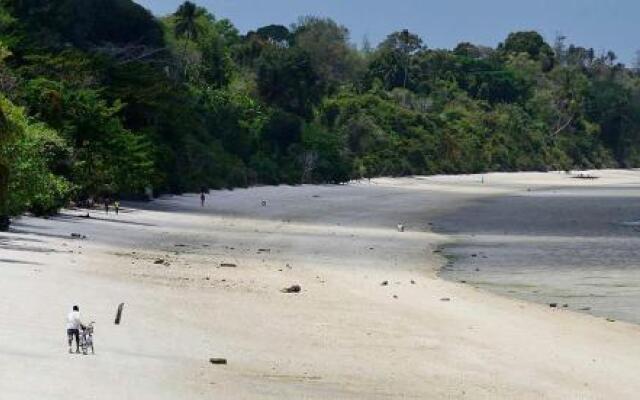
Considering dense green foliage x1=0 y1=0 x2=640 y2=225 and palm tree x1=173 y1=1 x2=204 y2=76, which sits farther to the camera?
palm tree x1=173 y1=1 x2=204 y2=76

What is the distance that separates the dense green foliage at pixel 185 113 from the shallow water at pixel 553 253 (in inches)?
703

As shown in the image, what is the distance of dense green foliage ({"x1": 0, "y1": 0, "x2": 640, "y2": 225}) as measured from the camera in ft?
200

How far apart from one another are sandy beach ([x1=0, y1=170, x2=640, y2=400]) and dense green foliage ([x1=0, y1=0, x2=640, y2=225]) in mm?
7414

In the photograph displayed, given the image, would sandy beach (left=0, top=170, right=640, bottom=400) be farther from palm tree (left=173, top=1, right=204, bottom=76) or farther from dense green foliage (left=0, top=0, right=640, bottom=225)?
palm tree (left=173, top=1, right=204, bottom=76)

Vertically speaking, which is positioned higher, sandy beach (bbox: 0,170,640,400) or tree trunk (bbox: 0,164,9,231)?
tree trunk (bbox: 0,164,9,231)

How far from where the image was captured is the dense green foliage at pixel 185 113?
6094 cm

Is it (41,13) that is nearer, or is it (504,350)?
(504,350)

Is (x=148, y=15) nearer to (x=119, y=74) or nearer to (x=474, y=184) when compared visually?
(x=119, y=74)

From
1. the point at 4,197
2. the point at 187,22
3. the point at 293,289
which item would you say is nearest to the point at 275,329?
the point at 293,289

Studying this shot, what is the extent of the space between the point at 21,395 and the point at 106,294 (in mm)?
12227

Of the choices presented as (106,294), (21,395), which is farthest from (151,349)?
(106,294)

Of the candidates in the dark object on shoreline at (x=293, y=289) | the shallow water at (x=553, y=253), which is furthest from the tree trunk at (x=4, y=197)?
the shallow water at (x=553, y=253)

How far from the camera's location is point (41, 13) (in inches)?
3853

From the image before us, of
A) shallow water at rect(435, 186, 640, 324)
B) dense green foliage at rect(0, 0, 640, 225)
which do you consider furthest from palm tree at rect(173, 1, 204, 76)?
shallow water at rect(435, 186, 640, 324)
